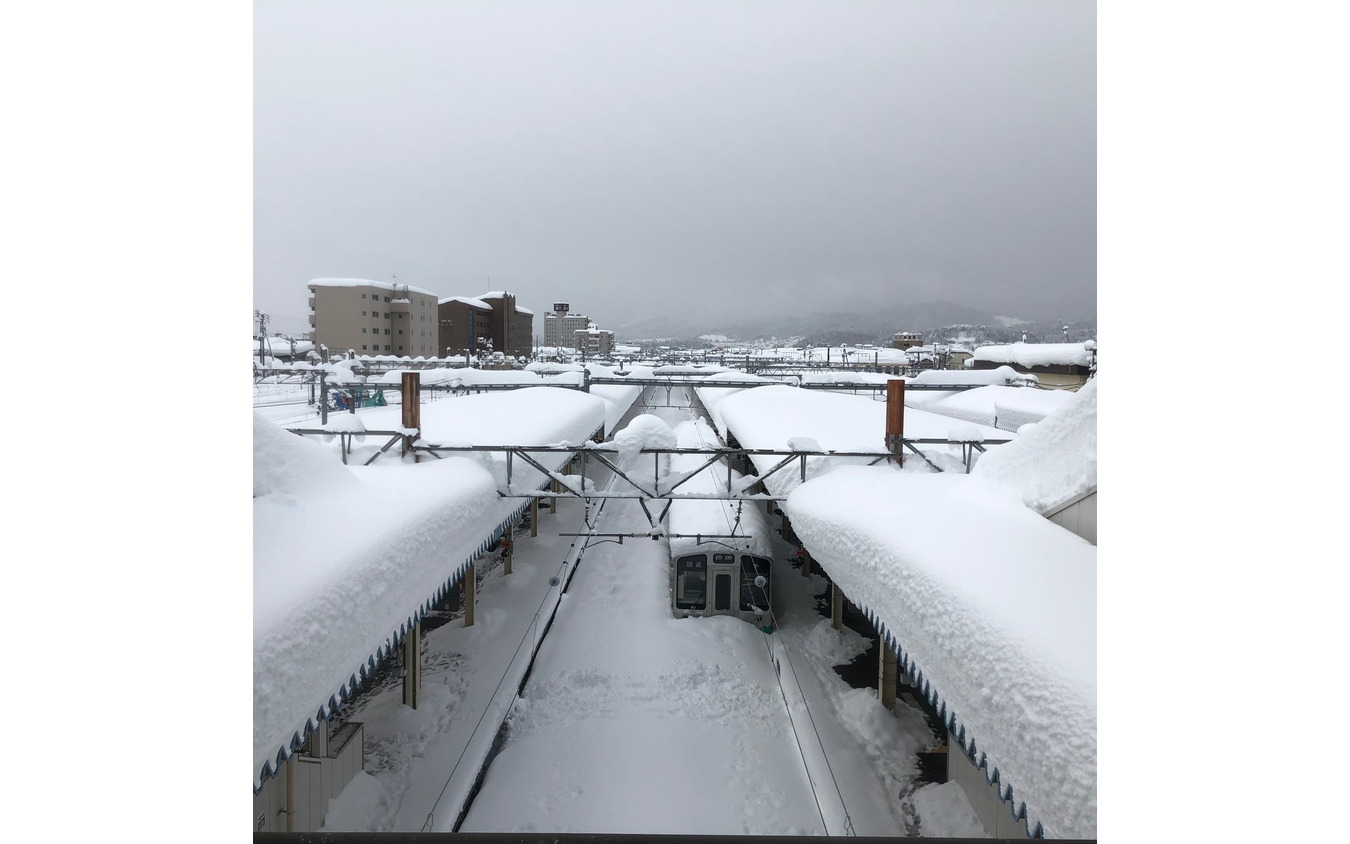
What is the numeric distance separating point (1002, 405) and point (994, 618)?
10168mm

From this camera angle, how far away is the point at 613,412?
66.4 ft

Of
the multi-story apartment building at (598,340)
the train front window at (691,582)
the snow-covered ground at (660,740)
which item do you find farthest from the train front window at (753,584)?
the multi-story apartment building at (598,340)

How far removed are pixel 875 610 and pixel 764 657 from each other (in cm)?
521

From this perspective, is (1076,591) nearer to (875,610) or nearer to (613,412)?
(875,610)

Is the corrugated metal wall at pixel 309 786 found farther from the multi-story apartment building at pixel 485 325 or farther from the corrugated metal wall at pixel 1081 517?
the multi-story apartment building at pixel 485 325

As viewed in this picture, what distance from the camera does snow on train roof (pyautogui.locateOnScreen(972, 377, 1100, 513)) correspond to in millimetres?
4008

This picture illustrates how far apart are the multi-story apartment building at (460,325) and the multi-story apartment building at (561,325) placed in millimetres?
27327

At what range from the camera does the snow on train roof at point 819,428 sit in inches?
267

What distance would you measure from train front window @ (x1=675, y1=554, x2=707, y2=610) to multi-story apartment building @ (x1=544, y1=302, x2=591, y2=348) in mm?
67161

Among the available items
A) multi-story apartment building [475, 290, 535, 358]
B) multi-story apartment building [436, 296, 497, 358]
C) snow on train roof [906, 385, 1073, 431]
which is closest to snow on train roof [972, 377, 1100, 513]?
→ snow on train roof [906, 385, 1073, 431]

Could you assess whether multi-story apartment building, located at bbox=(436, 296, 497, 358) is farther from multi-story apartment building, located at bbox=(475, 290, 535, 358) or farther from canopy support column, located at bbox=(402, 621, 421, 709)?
canopy support column, located at bbox=(402, 621, 421, 709)

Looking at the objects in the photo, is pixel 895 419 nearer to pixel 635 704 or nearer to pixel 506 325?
pixel 635 704

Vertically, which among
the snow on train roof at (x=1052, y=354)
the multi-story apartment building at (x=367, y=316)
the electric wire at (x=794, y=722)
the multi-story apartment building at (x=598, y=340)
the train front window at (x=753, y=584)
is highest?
the multi-story apartment building at (x=598, y=340)
